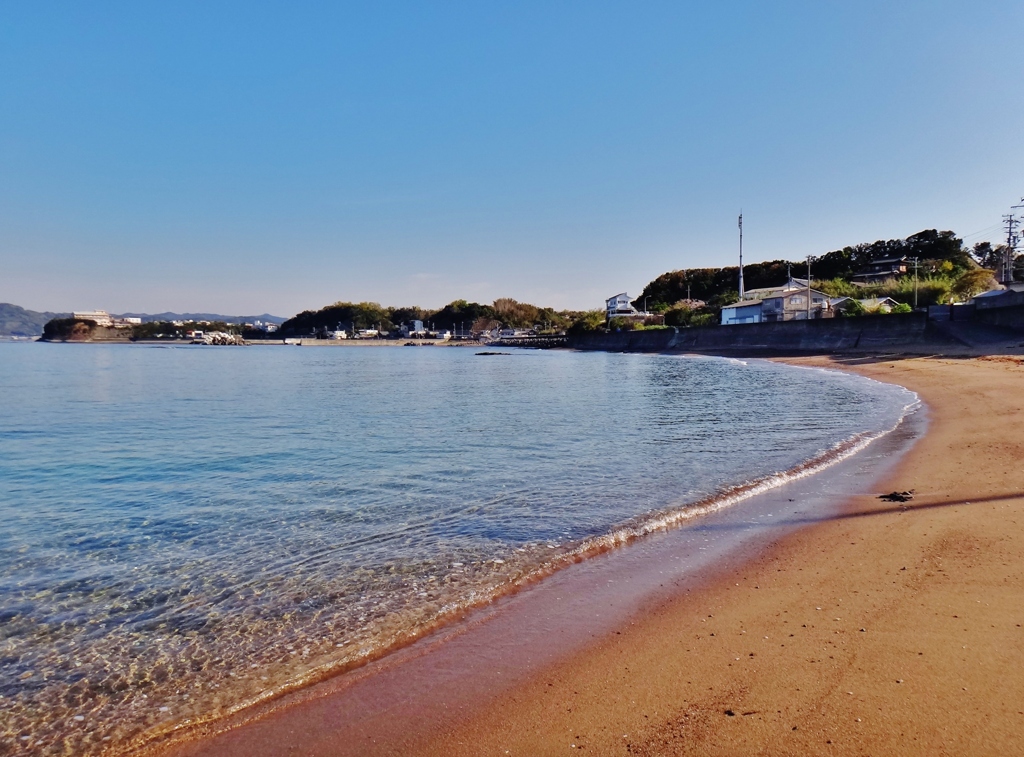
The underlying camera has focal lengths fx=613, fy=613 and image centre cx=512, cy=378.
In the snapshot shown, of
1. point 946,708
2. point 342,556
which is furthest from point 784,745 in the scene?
point 342,556

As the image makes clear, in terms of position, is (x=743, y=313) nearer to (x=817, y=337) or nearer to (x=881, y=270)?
(x=817, y=337)

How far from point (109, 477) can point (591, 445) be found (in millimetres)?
8565

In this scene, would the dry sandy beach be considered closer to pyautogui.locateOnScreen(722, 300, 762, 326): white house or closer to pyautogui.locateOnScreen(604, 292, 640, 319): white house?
pyautogui.locateOnScreen(722, 300, 762, 326): white house

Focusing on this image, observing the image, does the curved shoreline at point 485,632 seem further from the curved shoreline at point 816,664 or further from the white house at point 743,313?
the white house at point 743,313

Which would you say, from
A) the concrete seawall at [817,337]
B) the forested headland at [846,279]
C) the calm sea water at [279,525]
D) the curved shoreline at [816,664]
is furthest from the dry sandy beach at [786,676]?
the forested headland at [846,279]

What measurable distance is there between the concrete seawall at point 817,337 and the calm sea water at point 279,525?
27.9m

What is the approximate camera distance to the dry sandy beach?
2895mm

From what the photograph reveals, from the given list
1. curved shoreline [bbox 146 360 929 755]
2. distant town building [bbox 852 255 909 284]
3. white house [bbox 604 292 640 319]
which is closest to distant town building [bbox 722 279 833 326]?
distant town building [bbox 852 255 909 284]

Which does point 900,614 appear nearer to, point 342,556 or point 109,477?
point 342,556

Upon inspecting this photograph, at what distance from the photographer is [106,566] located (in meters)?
5.90

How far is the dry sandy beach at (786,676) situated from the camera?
2895 millimetres

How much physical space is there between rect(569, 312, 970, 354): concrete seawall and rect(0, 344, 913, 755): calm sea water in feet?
91.7

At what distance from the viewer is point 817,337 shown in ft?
171

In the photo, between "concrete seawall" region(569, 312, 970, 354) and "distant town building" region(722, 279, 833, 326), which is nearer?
"concrete seawall" region(569, 312, 970, 354)
